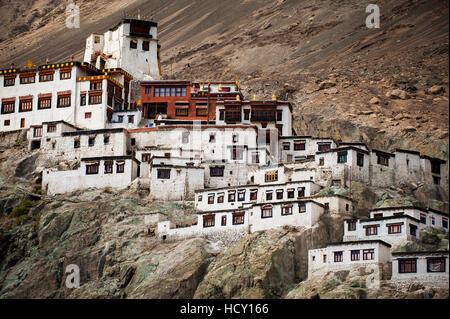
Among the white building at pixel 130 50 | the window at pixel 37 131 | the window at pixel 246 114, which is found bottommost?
the window at pixel 37 131

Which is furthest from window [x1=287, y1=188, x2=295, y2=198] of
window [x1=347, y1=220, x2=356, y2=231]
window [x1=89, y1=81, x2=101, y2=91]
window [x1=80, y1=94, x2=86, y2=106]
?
window [x1=80, y1=94, x2=86, y2=106]

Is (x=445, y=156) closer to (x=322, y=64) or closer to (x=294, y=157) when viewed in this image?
(x=294, y=157)

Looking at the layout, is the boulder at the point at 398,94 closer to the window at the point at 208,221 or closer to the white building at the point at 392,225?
the white building at the point at 392,225

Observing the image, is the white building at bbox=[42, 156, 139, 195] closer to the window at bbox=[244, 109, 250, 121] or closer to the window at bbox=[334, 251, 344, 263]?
the window at bbox=[244, 109, 250, 121]

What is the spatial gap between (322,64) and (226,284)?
253ft

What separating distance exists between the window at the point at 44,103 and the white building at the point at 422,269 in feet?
155

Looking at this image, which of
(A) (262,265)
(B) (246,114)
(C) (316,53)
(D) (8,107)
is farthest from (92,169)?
(C) (316,53)

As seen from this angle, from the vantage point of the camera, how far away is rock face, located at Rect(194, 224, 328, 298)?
6462cm

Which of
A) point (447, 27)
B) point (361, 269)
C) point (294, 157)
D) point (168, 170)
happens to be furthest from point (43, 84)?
point (447, 27)

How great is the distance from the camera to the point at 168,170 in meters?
80.1

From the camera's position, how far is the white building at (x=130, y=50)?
104625 mm

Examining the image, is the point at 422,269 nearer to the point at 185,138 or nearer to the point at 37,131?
the point at 185,138

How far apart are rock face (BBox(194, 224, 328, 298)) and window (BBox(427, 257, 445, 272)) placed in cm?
954

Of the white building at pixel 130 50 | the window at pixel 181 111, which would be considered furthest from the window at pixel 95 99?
the white building at pixel 130 50
